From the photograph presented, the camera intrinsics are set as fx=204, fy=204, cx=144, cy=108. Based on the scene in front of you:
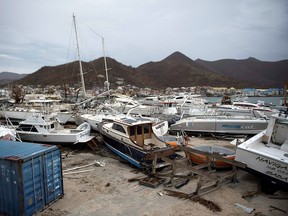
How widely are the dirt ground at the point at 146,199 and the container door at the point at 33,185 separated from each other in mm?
355

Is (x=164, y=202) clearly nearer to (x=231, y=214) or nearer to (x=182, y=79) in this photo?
(x=231, y=214)

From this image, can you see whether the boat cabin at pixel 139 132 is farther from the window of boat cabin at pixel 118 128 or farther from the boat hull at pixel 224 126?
the boat hull at pixel 224 126

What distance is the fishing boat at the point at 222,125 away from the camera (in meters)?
15.2

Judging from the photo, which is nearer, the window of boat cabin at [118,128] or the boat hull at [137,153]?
the boat hull at [137,153]

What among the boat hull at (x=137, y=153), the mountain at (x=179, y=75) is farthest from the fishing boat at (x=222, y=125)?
the mountain at (x=179, y=75)

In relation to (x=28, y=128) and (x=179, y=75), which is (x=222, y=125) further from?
(x=179, y=75)

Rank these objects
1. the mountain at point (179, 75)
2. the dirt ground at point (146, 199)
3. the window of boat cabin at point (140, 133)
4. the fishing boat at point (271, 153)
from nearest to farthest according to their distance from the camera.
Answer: the dirt ground at point (146, 199), the fishing boat at point (271, 153), the window of boat cabin at point (140, 133), the mountain at point (179, 75)

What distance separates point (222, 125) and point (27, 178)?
13.5 m

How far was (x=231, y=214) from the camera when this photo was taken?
5.95 m

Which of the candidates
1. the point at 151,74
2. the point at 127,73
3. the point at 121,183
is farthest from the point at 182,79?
the point at 121,183

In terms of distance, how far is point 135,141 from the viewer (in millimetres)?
10562

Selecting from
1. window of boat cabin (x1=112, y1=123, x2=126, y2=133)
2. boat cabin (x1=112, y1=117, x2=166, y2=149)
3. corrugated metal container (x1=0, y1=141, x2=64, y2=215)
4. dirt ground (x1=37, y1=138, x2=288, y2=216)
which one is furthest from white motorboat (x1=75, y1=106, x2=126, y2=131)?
corrugated metal container (x1=0, y1=141, x2=64, y2=215)

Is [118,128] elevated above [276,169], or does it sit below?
above

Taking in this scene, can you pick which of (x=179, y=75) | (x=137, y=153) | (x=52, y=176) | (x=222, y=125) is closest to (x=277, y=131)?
(x=137, y=153)
